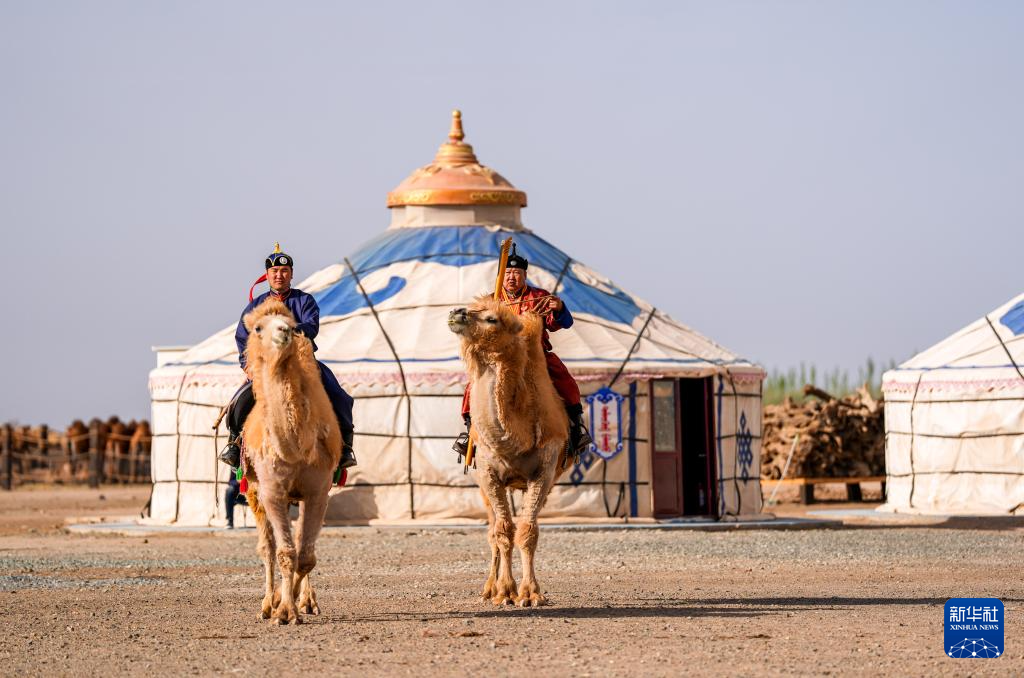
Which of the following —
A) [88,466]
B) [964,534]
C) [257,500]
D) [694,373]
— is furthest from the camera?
[88,466]

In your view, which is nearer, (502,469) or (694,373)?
(502,469)

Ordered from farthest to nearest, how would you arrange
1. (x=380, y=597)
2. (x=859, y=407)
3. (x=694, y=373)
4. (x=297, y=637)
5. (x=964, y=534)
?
(x=859, y=407) → (x=694, y=373) → (x=964, y=534) → (x=380, y=597) → (x=297, y=637)

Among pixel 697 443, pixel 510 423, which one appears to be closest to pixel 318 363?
pixel 510 423

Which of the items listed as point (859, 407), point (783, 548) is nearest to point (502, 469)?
point (783, 548)

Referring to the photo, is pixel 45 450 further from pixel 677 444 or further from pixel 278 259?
pixel 278 259

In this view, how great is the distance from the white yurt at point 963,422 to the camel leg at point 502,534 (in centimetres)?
1018

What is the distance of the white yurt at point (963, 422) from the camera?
18.0 m

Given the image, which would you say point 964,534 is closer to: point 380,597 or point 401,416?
point 401,416

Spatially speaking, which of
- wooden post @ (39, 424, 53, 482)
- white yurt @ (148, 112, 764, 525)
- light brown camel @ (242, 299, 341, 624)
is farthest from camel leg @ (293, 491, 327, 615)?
wooden post @ (39, 424, 53, 482)

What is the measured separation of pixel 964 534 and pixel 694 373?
9.02ft

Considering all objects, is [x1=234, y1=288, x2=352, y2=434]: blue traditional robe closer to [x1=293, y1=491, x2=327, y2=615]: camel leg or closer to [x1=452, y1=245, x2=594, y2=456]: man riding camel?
[x1=293, y1=491, x2=327, y2=615]: camel leg

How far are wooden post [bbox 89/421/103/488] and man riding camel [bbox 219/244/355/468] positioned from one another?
2326cm

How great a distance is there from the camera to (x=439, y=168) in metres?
18.9

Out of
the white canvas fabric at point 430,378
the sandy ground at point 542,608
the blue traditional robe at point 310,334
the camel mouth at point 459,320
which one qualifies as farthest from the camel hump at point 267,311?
the white canvas fabric at point 430,378
